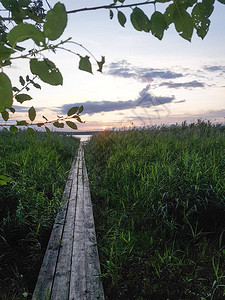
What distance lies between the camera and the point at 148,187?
3.47 m

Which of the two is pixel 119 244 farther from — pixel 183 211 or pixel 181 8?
pixel 181 8

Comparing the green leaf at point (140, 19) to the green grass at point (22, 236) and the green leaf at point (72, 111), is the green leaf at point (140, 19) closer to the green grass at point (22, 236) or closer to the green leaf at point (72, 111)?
the green leaf at point (72, 111)

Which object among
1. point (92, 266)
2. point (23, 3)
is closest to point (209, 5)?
point (23, 3)

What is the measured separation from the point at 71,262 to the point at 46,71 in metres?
2.03

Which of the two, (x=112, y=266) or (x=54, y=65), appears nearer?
(x=54, y=65)

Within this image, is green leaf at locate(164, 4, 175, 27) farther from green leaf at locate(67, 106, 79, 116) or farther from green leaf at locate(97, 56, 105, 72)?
green leaf at locate(67, 106, 79, 116)

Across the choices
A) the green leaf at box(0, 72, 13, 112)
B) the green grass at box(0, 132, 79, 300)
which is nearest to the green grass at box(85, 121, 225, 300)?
the green grass at box(0, 132, 79, 300)

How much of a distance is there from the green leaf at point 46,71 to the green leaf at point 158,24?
26 cm

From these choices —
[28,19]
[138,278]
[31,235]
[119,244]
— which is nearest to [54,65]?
[28,19]

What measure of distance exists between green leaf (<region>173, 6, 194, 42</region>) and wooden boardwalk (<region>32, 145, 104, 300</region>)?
1770mm

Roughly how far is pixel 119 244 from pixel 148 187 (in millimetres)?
1115

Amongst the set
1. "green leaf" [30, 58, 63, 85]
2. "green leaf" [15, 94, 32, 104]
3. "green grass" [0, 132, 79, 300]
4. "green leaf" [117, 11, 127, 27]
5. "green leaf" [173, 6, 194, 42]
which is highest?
"green leaf" [117, 11, 127, 27]

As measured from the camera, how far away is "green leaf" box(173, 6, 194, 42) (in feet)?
1.71

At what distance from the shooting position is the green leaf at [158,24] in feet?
1.82
